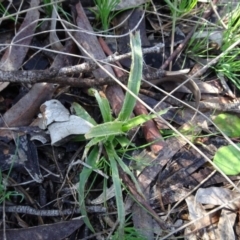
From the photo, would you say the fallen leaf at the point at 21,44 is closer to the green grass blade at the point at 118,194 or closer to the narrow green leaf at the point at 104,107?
the narrow green leaf at the point at 104,107

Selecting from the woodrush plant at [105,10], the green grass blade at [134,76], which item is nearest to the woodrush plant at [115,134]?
the green grass blade at [134,76]

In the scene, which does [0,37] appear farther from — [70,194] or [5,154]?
[70,194]

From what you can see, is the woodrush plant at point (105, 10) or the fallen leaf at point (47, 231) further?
the woodrush plant at point (105, 10)

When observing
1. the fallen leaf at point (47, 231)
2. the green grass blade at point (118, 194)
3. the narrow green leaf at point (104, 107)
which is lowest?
the fallen leaf at point (47, 231)

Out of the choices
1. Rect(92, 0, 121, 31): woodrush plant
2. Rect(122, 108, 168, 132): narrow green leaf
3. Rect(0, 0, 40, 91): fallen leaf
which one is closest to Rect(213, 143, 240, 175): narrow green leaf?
Rect(122, 108, 168, 132): narrow green leaf

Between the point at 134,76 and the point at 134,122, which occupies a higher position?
the point at 134,76

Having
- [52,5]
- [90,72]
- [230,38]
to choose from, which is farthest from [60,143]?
[230,38]

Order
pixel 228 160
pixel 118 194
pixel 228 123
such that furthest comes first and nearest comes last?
pixel 228 123 → pixel 228 160 → pixel 118 194

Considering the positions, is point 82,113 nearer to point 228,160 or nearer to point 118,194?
point 118,194

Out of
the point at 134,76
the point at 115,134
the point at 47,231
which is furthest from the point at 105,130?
the point at 47,231
